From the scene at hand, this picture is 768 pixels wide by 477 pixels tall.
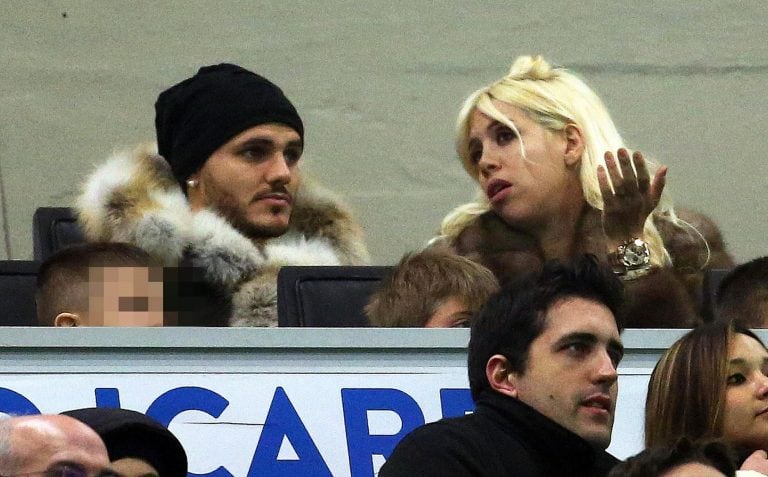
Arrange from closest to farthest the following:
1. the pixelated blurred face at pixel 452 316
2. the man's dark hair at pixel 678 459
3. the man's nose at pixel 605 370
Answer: the man's dark hair at pixel 678 459 < the man's nose at pixel 605 370 < the pixelated blurred face at pixel 452 316

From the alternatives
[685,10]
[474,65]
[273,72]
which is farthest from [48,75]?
[685,10]

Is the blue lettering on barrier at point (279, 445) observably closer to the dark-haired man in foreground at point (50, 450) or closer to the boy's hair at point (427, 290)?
the boy's hair at point (427, 290)

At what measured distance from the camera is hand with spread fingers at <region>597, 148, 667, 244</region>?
5270 mm

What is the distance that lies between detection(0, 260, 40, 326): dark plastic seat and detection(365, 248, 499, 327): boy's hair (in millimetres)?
1024

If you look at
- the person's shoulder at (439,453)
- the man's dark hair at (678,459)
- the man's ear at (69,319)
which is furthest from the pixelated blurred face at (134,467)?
the man's ear at (69,319)

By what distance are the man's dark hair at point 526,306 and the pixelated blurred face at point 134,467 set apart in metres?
0.75

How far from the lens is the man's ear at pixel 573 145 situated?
5.66 m

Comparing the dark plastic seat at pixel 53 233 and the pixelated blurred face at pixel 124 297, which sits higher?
the pixelated blurred face at pixel 124 297

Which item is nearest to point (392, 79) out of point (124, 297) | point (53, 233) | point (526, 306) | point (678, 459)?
point (53, 233)

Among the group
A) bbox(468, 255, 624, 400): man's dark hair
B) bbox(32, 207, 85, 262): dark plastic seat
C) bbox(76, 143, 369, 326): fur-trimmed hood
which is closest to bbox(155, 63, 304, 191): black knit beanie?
bbox(76, 143, 369, 326): fur-trimmed hood

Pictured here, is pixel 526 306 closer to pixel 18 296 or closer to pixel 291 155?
pixel 291 155

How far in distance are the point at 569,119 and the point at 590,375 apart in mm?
1658

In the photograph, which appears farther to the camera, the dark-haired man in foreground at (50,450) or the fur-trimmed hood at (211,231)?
the fur-trimmed hood at (211,231)

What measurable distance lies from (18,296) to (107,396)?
1.09m
